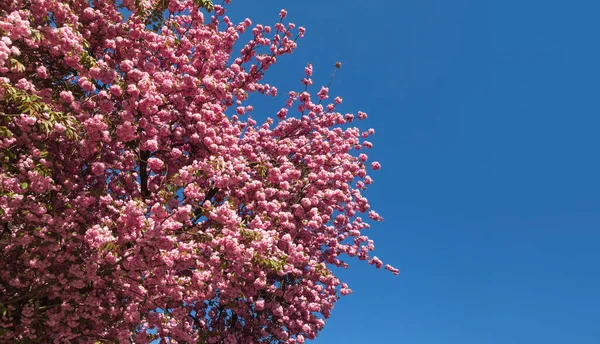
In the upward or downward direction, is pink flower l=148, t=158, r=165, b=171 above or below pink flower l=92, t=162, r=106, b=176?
above

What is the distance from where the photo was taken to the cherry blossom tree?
8.09 m

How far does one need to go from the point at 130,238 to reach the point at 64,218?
5.98 ft

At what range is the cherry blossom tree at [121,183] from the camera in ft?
26.6

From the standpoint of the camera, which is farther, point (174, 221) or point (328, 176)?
point (328, 176)

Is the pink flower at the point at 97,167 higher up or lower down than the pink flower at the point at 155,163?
lower down

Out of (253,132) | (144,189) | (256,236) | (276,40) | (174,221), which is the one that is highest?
(276,40)

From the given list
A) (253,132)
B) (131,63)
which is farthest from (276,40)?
(131,63)

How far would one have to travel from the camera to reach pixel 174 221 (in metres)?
8.12

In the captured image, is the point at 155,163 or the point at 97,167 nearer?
the point at 97,167

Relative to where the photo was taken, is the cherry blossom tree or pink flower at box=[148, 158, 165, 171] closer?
the cherry blossom tree

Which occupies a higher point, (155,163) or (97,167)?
(155,163)

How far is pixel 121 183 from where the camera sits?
1059 centimetres

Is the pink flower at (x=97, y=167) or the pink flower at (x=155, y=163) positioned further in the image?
the pink flower at (x=155, y=163)

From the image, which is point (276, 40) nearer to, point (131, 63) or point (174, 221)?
point (131, 63)
